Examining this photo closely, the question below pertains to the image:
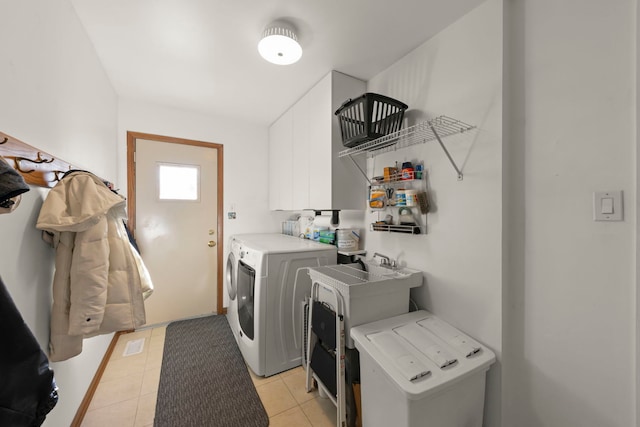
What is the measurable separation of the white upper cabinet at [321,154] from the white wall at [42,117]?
1552mm

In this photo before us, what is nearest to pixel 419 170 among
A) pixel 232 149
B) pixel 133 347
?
pixel 232 149

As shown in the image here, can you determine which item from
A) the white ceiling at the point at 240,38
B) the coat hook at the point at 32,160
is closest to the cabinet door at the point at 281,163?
the white ceiling at the point at 240,38

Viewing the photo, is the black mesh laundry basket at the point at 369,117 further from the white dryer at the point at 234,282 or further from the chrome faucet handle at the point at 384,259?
the white dryer at the point at 234,282

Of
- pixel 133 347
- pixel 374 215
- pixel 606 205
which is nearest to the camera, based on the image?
pixel 606 205

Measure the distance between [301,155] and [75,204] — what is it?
1.65 m

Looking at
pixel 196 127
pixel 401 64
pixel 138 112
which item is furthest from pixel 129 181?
pixel 401 64

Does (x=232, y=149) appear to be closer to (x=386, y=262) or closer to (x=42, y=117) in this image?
(x=42, y=117)

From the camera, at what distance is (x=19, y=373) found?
0.67 metres

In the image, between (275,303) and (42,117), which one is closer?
(42,117)

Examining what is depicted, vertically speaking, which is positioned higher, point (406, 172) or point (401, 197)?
point (406, 172)

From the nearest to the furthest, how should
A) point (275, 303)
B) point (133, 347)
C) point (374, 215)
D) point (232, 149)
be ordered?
point (275, 303) → point (374, 215) → point (133, 347) → point (232, 149)

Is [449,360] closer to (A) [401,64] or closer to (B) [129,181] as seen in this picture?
(A) [401,64]

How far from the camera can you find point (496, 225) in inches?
48.2

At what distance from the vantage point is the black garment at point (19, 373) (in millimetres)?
631
